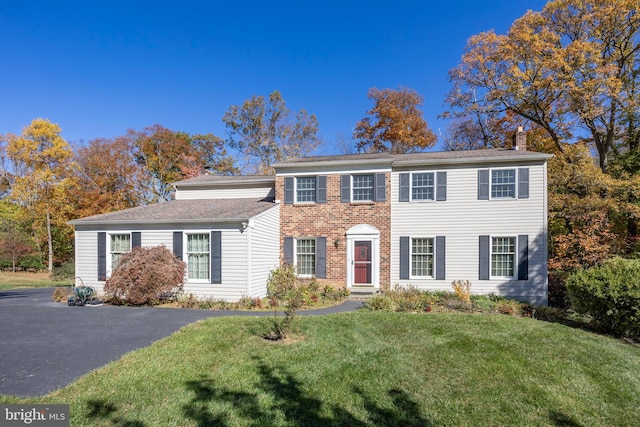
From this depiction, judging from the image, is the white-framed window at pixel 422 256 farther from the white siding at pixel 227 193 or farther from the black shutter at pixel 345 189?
the white siding at pixel 227 193

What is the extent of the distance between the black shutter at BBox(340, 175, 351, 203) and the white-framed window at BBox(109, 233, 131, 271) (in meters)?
8.43

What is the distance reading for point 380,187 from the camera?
14008 millimetres

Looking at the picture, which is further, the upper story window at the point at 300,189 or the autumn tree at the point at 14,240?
the autumn tree at the point at 14,240

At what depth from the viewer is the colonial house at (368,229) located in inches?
486

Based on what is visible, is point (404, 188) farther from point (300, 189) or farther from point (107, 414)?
point (107, 414)

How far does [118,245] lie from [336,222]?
8.52 metres

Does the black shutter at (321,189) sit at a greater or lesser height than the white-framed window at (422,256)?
greater

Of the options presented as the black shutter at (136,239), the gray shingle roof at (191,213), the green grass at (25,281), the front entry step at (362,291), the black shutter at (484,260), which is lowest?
the green grass at (25,281)

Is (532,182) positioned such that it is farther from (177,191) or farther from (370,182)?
(177,191)

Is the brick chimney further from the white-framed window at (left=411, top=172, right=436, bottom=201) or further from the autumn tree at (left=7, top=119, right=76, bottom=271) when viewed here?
the autumn tree at (left=7, top=119, right=76, bottom=271)

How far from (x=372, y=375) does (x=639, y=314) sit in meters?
6.67

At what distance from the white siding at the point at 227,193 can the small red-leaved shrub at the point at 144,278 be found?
215 inches

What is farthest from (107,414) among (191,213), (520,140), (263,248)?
(520,140)

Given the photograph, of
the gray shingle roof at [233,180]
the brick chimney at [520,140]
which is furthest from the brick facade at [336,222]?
the brick chimney at [520,140]
